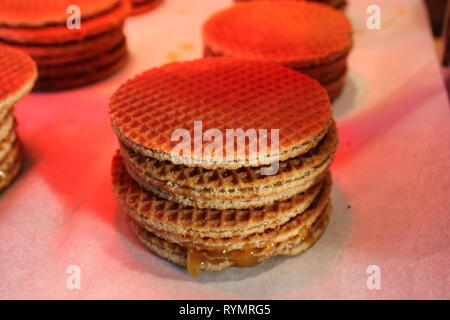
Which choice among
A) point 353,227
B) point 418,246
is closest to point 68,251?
point 353,227

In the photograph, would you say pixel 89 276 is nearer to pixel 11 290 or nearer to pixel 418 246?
pixel 11 290

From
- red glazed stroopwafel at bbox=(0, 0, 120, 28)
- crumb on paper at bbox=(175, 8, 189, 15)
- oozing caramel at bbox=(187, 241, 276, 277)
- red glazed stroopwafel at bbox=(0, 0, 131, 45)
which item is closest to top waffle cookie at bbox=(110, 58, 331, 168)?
oozing caramel at bbox=(187, 241, 276, 277)

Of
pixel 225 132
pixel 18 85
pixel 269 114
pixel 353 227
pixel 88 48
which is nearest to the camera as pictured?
pixel 225 132

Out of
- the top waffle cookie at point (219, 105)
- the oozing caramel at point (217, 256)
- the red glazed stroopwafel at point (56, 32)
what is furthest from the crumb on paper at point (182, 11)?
the oozing caramel at point (217, 256)

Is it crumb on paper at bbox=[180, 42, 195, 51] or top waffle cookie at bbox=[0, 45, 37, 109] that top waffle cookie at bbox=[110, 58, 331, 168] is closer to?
top waffle cookie at bbox=[0, 45, 37, 109]

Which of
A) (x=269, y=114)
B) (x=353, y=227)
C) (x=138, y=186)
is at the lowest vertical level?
(x=353, y=227)

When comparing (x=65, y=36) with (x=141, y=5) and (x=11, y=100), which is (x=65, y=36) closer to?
(x=11, y=100)
